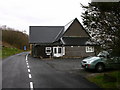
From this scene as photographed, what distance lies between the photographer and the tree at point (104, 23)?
870cm

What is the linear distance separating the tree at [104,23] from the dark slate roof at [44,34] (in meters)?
28.0

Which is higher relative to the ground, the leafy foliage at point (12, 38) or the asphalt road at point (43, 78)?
the leafy foliage at point (12, 38)

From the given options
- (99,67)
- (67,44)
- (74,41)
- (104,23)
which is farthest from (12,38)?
(104,23)

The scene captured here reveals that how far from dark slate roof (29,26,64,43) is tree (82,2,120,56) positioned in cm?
2800

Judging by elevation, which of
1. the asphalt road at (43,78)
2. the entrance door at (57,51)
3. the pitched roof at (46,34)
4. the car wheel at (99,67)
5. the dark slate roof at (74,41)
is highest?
the pitched roof at (46,34)

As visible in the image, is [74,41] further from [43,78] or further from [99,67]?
[43,78]

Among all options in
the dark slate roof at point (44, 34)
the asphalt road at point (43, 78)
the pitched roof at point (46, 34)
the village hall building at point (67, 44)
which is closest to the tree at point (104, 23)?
the asphalt road at point (43, 78)

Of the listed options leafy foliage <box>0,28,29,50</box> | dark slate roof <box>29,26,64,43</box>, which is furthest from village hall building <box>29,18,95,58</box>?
leafy foliage <box>0,28,29,50</box>

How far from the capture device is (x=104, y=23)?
9.23 m

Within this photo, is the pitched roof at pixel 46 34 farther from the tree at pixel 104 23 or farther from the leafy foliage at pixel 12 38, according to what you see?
the leafy foliage at pixel 12 38

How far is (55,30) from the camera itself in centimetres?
4088

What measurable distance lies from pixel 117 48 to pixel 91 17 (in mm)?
2235

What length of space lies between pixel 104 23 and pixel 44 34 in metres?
30.5

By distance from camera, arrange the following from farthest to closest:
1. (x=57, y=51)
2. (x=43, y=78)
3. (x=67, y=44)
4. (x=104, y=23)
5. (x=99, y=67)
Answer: (x=57, y=51) < (x=67, y=44) < (x=99, y=67) < (x=43, y=78) < (x=104, y=23)
